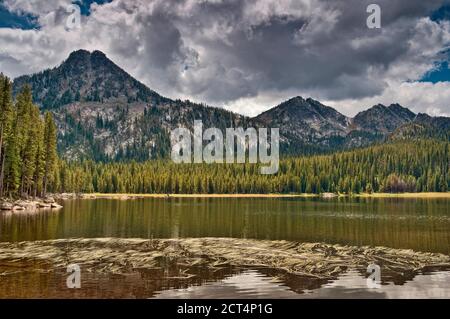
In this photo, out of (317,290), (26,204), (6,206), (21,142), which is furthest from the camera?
(26,204)

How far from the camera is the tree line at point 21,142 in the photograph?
240 ft

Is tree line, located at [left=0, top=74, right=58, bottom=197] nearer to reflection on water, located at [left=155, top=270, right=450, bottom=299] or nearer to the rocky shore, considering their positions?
the rocky shore

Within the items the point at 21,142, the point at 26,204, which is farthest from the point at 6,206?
the point at 21,142

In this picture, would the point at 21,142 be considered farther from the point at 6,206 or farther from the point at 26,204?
the point at 6,206

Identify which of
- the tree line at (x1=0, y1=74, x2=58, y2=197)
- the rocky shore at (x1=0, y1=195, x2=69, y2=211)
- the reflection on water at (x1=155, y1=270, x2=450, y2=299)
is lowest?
the reflection on water at (x1=155, y1=270, x2=450, y2=299)

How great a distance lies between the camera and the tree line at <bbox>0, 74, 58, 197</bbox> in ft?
240

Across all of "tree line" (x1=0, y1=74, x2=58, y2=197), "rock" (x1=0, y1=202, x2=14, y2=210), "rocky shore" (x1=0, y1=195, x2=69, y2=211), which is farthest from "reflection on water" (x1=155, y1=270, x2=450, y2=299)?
"rocky shore" (x1=0, y1=195, x2=69, y2=211)

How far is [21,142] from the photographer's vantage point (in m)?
83.6

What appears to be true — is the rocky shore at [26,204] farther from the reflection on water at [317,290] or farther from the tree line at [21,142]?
the reflection on water at [317,290]

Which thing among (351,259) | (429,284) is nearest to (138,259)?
(351,259)
